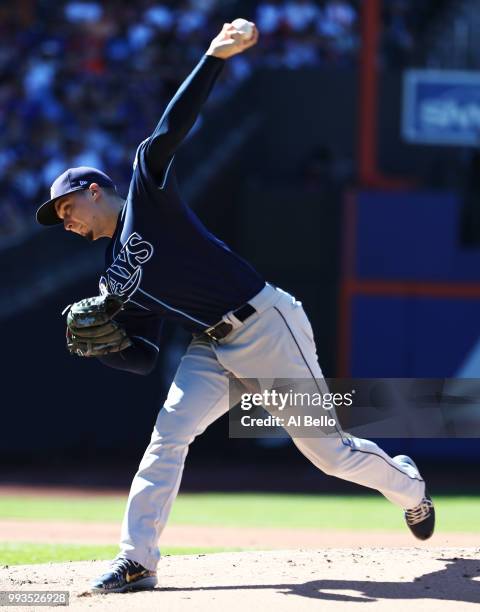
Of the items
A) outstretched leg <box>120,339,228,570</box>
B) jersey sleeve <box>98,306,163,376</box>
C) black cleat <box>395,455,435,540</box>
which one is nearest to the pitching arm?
jersey sleeve <box>98,306,163,376</box>

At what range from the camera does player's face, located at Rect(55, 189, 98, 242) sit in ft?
15.8

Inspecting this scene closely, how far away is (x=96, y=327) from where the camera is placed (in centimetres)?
474

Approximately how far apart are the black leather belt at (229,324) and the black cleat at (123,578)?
1.01 metres

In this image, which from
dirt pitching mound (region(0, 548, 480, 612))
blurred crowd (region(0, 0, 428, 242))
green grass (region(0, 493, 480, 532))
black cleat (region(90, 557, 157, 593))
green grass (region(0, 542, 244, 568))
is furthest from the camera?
blurred crowd (region(0, 0, 428, 242))

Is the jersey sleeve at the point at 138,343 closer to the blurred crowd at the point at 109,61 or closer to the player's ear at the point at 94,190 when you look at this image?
the player's ear at the point at 94,190

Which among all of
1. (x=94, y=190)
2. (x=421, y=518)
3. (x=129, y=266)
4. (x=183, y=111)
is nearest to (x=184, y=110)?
(x=183, y=111)

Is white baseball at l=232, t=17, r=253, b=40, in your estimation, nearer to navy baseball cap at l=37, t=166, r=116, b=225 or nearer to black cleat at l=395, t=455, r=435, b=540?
navy baseball cap at l=37, t=166, r=116, b=225

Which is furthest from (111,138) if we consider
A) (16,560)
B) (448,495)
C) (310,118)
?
(16,560)

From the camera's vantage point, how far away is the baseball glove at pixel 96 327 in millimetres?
4727

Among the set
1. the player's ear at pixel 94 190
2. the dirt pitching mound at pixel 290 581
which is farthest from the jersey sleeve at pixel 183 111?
the dirt pitching mound at pixel 290 581

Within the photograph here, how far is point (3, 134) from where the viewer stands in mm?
13117

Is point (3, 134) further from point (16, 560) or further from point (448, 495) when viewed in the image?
point (16, 560)

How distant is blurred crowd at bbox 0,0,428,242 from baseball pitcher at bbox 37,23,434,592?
7.66 m

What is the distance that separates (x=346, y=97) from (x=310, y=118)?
24.5 inches
